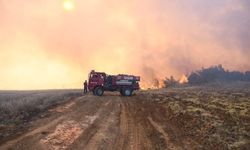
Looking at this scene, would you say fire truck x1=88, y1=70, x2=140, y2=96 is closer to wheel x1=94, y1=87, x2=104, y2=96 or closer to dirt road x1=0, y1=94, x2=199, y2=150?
wheel x1=94, y1=87, x2=104, y2=96

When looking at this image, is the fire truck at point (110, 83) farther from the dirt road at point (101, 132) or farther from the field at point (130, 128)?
the dirt road at point (101, 132)

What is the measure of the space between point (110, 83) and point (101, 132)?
28963 millimetres

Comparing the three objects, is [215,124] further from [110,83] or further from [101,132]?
[110,83]

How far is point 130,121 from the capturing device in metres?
23.7

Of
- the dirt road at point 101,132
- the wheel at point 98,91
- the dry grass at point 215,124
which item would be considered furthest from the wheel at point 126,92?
the dirt road at point 101,132

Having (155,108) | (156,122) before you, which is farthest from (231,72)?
(156,122)

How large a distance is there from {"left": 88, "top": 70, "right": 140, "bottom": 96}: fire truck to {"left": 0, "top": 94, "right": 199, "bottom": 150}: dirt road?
20.0m

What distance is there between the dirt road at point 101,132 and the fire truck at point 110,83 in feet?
65.6

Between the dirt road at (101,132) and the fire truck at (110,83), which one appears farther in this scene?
the fire truck at (110,83)

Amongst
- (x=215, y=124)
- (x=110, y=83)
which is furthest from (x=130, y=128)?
(x=110, y=83)

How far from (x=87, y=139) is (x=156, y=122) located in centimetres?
694

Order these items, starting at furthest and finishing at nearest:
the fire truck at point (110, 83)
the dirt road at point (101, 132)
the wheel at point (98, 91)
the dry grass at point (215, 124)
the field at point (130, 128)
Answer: the fire truck at point (110, 83), the wheel at point (98, 91), the dry grass at point (215, 124), the field at point (130, 128), the dirt road at point (101, 132)

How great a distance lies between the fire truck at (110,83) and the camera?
157 feet

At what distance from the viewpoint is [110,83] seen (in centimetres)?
4856
